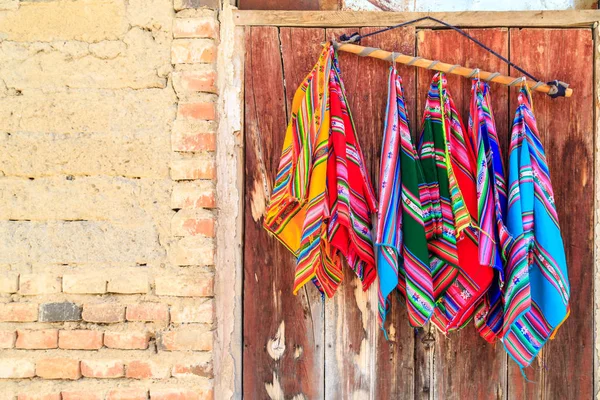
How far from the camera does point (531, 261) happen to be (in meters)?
1.73

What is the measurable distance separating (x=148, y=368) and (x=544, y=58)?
1725 mm

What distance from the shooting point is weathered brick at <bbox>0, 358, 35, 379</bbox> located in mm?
1783

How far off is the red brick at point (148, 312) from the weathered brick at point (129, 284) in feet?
0.16

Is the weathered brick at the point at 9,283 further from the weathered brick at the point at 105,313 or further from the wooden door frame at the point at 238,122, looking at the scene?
the wooden door frame at the point at 238,122

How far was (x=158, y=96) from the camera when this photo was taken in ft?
6.00

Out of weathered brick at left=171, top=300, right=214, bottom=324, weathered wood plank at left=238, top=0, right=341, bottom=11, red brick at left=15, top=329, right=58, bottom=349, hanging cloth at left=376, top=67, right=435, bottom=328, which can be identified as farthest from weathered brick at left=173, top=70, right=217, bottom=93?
red brick at left=15, top=329, right=58, bottom=349

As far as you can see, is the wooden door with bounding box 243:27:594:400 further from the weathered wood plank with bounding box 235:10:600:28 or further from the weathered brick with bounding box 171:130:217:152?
the weathered brick with bounding box 171:130:217:152

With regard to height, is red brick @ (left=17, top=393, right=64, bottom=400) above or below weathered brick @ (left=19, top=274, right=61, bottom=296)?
below

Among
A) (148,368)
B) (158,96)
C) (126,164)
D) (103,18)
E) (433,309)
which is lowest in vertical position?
(148,368)

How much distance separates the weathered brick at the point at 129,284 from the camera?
1792 millimetres

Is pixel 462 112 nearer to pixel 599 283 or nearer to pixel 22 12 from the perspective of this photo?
pixel 599 283

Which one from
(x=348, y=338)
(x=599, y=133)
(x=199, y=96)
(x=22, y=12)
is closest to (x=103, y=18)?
(x=22, y=12)

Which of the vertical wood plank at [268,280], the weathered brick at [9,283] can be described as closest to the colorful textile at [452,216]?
the vertical wood plank at [268,280]

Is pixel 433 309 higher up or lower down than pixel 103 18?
lower down
